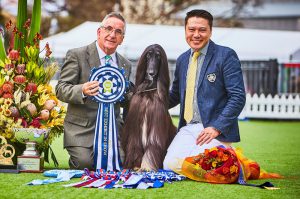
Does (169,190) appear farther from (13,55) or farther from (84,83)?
(13,55)

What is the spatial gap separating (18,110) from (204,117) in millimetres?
1398

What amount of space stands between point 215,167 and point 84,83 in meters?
1.20

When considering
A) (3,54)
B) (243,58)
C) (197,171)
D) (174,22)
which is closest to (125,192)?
(197,171)

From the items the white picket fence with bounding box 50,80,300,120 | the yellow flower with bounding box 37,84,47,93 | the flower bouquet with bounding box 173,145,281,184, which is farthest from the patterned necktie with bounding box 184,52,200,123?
the white picket fence with bounding box 50,80,300,120

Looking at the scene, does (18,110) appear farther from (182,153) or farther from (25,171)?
(182,153)

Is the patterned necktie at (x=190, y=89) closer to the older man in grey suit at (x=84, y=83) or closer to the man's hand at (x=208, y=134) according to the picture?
the man's hand at (x=208, y=134)

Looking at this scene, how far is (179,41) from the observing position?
1719cm

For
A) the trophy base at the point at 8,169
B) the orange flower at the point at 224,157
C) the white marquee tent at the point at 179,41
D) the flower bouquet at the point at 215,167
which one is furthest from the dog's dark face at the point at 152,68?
the white marquee tent at the point at 179,41

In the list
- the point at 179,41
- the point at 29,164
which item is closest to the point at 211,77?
the point at 29,164

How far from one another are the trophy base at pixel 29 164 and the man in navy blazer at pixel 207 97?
0.94 m

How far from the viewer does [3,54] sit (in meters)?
5.56

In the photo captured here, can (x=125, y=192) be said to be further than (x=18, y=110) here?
No

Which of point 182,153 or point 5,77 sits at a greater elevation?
point 5,77

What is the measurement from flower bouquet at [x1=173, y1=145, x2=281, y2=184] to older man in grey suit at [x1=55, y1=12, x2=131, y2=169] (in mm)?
757
